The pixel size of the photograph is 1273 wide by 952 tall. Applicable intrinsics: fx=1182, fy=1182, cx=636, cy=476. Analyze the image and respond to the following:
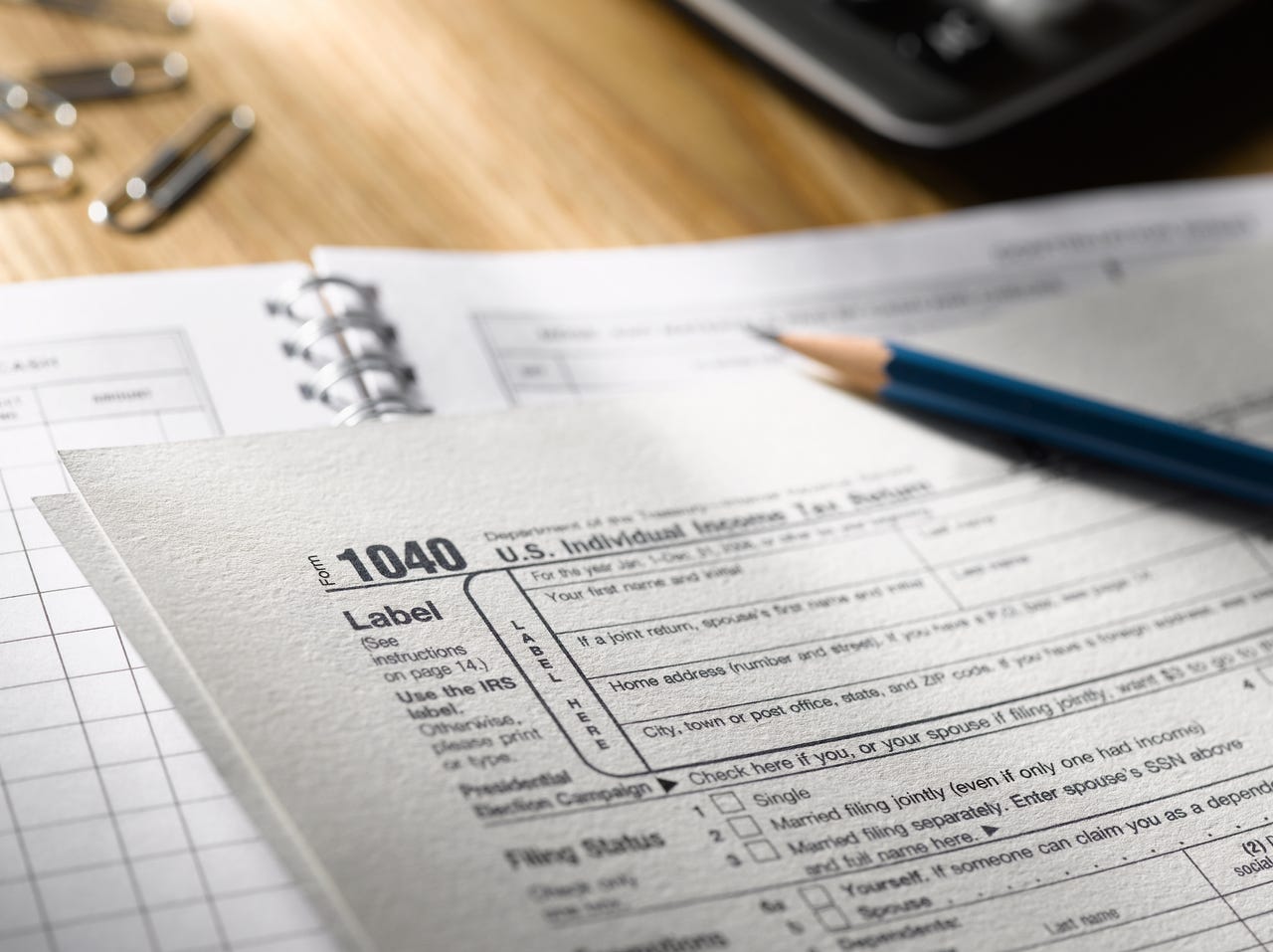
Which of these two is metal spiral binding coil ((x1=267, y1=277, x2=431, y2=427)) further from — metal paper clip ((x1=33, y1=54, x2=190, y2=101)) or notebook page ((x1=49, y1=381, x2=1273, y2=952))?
metal paper clip ((x1=33, y1=54, x2=190, y2=101))

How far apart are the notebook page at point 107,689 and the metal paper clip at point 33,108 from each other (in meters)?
0.10

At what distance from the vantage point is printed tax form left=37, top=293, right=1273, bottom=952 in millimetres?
286

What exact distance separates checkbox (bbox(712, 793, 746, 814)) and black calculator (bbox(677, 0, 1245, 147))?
328 mm

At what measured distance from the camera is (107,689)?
315mm

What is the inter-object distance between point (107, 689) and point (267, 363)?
13 centimetres

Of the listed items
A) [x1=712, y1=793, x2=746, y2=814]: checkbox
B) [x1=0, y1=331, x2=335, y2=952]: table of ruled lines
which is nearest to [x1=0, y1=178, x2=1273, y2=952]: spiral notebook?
[x1=0, y1=331, x2=335, y2=952]: table of ruled lines

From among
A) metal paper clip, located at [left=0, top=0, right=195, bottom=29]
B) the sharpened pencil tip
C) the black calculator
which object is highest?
the black calculator

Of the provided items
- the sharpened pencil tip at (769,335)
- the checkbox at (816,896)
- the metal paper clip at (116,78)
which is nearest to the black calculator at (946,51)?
the sharpened pencil tip at (769,335)

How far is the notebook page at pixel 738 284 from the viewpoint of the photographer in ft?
1.43

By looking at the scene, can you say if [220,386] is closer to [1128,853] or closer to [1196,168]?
[1128,853]

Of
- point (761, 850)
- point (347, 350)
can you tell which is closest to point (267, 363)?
point (347, 350)

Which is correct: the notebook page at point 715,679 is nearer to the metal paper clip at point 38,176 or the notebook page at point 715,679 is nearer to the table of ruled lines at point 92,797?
the table of ruled lines at point 92,797

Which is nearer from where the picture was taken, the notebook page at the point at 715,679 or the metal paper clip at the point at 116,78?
the notebook page at the point at 715,679

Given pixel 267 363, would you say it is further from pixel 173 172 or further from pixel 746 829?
pixel 746 829
